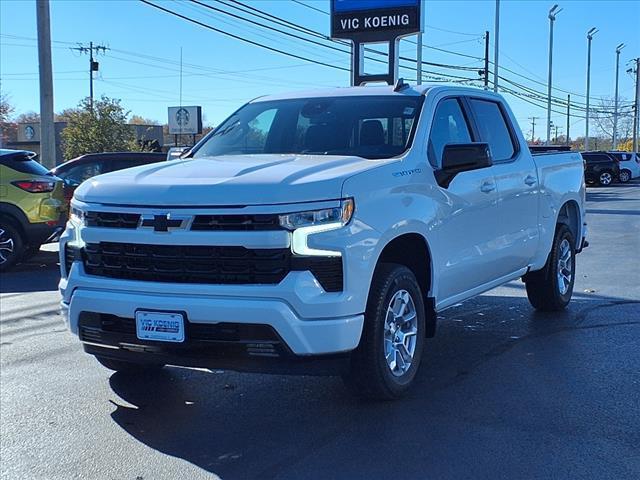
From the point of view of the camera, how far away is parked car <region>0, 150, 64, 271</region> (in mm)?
11078

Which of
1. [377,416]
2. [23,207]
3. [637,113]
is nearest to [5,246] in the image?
[23,207]

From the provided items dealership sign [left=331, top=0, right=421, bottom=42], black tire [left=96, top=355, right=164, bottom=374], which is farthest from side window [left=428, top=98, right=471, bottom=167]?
dealership sign [left=331, top=0, right=421, bottom=42]

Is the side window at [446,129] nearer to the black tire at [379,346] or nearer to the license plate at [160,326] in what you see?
the black tire at [379,346]

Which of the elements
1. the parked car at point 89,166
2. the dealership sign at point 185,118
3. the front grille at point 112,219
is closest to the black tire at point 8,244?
the parked car at point 89,166

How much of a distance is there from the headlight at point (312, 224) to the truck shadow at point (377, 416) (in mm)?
1106

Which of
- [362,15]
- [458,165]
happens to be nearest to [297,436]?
[458,165]

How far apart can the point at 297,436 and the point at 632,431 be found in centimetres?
195

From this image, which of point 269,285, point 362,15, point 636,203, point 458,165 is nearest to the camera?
point 269,285

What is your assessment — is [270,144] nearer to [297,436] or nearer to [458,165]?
[458,165]

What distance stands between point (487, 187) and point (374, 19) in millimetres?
13498

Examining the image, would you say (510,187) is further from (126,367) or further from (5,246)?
(5,246)

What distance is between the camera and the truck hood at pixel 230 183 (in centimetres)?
406

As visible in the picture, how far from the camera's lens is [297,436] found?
431 centimetres

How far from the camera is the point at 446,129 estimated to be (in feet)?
18.6
